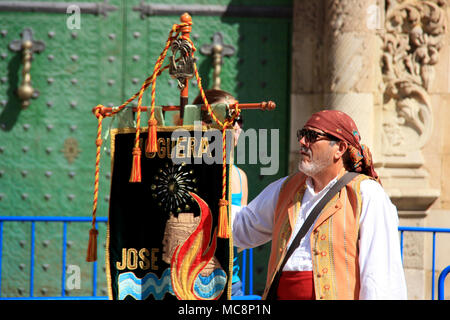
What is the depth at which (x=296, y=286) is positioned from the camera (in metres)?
3.46

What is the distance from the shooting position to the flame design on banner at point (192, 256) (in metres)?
3.72

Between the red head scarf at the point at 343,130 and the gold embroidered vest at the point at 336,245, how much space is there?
0.32 feet

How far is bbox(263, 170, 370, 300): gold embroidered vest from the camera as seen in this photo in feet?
11.1

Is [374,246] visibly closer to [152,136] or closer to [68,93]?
[152,136]

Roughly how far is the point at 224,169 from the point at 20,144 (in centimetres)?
346

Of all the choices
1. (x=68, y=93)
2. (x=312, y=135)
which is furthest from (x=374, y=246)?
(x=68, y=93)

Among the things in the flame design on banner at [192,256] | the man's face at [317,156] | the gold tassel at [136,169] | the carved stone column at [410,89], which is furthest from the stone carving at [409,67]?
the gold tassel at [136,169]

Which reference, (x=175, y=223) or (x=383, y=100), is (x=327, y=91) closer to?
(x=383, y=100)

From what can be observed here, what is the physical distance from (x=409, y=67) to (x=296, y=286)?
11.6ft

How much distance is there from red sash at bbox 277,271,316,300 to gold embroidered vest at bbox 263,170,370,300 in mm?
42

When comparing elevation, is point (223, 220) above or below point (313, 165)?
Answer: below

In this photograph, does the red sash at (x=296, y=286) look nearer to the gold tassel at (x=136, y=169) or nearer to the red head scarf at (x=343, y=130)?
the red head scarf at (x=343, y=130)
